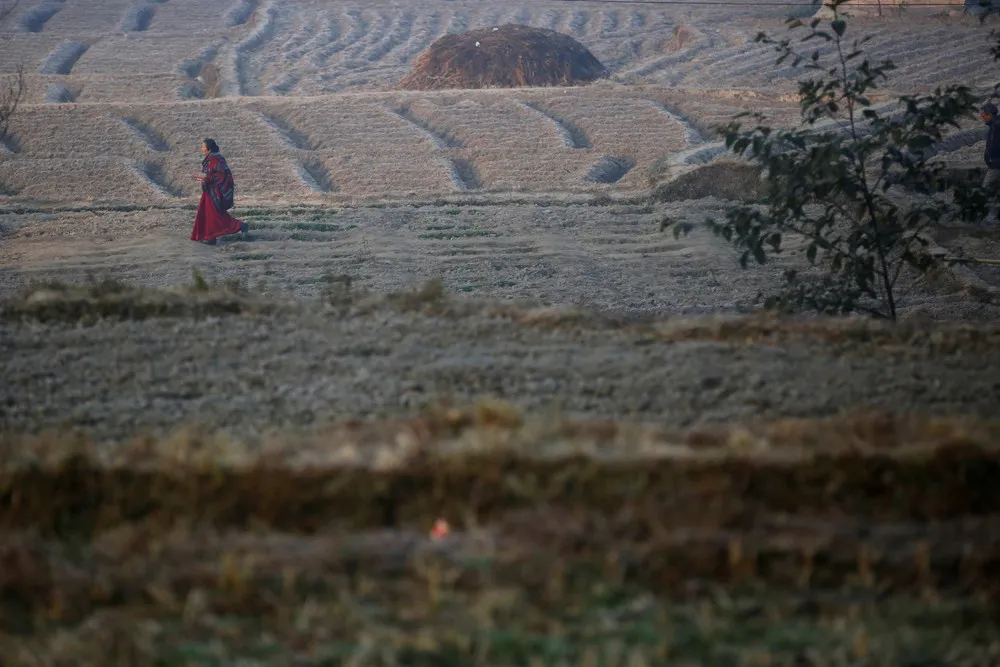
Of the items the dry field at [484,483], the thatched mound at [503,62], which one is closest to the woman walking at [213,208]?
the dry field at [484,483]

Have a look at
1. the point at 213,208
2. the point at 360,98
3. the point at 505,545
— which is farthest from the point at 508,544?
the point at 360,98

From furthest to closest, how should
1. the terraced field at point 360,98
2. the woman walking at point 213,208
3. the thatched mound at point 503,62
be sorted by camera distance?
the thatched mound at point 503,62
the terraced field at point 360,98
the woman walking at point 213,208

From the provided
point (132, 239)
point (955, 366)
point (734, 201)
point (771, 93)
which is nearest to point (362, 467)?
point (955, 366)

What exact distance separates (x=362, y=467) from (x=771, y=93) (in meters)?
19.5

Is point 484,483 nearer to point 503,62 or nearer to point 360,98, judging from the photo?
point 360,98

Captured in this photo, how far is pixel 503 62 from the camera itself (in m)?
25.2

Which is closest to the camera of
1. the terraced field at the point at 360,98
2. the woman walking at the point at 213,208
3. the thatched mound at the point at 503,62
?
the woman walking at the point at 213,208

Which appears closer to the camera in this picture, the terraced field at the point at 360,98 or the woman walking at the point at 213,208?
the woman walking at the point at 213,208

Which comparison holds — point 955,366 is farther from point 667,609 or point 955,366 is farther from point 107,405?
point 107,405

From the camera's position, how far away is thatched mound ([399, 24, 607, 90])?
972 inches

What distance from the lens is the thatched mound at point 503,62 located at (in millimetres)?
24688

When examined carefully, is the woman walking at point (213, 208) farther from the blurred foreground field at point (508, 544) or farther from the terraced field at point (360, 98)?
the blurred foreground field at point (508, 544)

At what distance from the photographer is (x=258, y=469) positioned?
297 centimetres

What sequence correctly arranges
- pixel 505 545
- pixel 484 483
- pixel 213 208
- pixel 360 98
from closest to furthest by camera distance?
1. pixel 505 545
2. pixel 484 483
3. pixel 213 208
4. pixel 360 98
